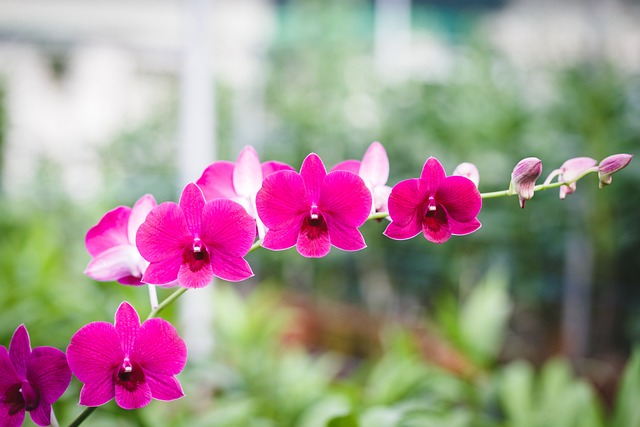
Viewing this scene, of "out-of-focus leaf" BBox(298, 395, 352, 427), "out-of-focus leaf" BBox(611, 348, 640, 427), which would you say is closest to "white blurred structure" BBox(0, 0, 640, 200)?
"out-of-focus leaf" BBox(611, 348, 640, 427)

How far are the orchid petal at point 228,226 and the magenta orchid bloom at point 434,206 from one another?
0.08m

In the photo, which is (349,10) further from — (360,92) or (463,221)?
(463,221)

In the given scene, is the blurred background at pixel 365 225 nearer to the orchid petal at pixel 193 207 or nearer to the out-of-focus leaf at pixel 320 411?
the out-of-focus leaf at pixel 320 411

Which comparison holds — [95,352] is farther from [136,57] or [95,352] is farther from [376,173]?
[136,57]

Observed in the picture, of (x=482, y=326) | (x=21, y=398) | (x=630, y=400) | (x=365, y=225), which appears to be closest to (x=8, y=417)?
(x=21, y=398)

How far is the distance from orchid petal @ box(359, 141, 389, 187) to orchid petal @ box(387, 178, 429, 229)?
0.05m

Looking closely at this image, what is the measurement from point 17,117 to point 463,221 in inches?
152

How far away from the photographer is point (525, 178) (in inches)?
14.6

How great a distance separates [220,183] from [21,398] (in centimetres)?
18

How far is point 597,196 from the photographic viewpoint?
189 cm

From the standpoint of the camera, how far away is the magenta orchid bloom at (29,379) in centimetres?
35

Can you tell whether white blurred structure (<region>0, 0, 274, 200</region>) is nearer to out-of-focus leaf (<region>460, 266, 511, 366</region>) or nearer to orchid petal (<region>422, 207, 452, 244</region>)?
out-of-focus leaf (<region>460, 266, 511, 366</region>)

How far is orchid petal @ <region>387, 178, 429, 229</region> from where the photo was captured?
14.3 inches

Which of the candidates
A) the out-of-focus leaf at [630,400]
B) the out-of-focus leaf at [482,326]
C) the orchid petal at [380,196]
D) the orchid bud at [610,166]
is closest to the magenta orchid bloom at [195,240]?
the orchid petal at [380,196]
